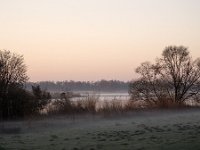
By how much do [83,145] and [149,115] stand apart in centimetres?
1595

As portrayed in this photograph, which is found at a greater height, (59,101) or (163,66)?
(163,66)

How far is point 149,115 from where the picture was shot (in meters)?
30.2

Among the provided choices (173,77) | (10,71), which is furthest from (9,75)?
(173,77)

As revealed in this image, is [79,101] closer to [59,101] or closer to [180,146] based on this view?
[59,101]

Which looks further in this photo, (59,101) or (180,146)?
(59,101)

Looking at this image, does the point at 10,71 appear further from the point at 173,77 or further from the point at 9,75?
the point at 173,77

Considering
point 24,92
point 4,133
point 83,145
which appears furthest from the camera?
point 24,92

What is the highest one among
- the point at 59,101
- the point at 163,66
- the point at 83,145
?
the point at 163,66

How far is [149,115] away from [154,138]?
46.8ft

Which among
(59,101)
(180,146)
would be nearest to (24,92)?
(59,101)

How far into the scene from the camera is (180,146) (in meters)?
13.3

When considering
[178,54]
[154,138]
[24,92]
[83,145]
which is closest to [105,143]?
[83,145]

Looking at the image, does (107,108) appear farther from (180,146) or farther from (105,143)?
(180,146)

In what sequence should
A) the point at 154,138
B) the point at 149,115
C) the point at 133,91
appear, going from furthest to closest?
1. the point at 133,91
2. the point at 149,115
3. the point at 154,138
